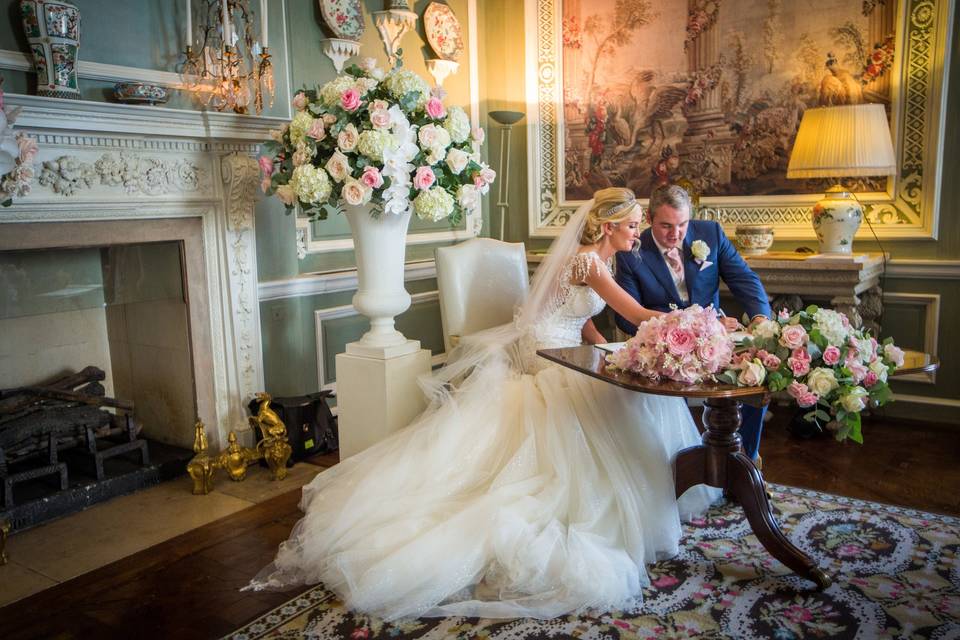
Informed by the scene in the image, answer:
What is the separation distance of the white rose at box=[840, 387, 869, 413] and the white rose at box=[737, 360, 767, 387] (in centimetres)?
23

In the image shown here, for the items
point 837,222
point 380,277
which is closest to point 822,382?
point 380,277

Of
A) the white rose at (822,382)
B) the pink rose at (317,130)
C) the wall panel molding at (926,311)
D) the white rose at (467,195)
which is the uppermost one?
the pink rose at (317,130)

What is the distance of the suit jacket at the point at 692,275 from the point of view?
333 centimetres

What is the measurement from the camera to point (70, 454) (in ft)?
11.2

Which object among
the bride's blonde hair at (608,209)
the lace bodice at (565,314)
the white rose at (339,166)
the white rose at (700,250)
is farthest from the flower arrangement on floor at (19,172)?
the white rose at (700,250)

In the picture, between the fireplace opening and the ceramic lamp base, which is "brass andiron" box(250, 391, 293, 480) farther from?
the ceramic lamp base

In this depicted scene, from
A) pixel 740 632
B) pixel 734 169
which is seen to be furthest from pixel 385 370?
pixel 734 169

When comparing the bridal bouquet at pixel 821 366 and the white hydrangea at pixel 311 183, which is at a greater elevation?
the white hydrangea at pixel 311 183

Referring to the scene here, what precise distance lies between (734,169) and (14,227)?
3601mm

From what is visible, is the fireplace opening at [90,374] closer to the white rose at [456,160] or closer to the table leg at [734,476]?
the white rose at [456,160]

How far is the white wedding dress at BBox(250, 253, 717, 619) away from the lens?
2.29 meters

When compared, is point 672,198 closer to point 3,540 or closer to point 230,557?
point 230,557

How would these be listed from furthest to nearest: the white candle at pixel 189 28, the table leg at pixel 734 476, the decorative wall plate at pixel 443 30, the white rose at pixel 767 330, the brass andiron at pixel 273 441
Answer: the decorative wall plate at pixel 443 30, the brass andiron at pixel 273 441, the white candle at pixel 189 28, the table leg at pixel 734 476, the white rose at pixel 767 330

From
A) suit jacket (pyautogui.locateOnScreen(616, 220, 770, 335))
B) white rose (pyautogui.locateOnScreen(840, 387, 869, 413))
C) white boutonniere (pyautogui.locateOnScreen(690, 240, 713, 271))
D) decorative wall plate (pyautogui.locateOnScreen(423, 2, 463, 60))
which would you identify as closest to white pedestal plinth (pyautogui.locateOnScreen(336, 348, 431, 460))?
suit jacket (pyautogui.locateOnScreen(616, 220, 770, 335))
